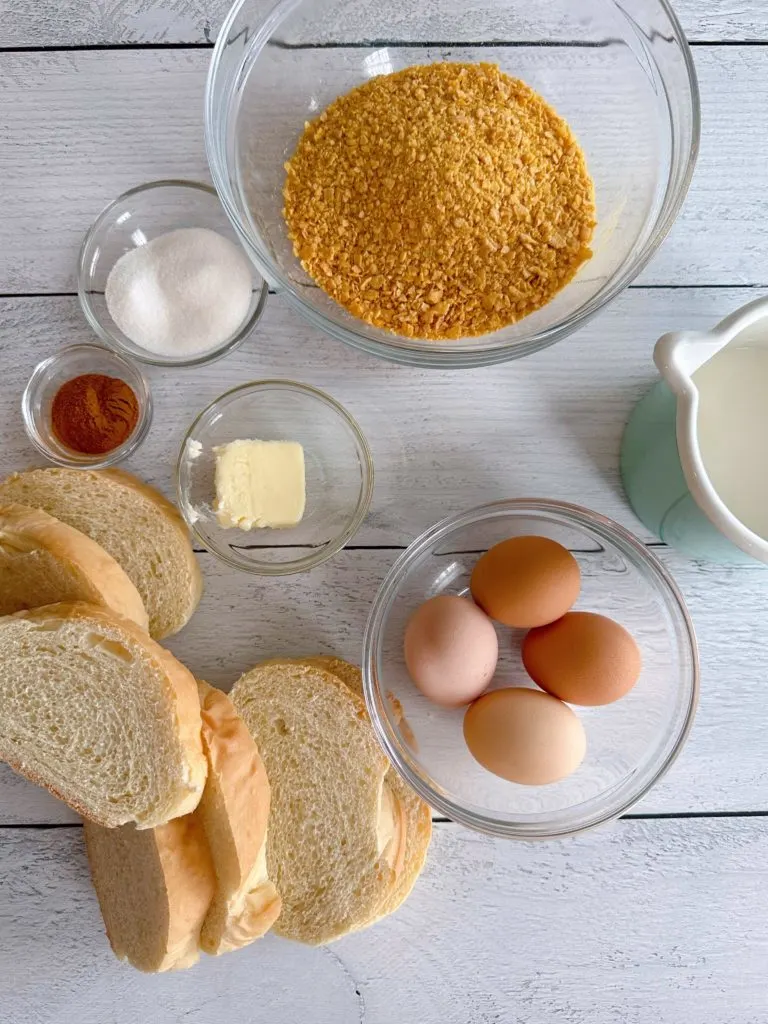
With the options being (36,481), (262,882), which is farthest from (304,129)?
(262,882)

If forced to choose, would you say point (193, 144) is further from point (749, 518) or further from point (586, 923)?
point (586, 923)

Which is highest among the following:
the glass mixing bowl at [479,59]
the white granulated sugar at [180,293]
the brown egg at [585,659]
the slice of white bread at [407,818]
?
the glass mixing bowl at [479,59]

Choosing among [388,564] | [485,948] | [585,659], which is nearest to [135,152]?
[388,564]

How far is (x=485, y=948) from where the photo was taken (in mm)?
1024

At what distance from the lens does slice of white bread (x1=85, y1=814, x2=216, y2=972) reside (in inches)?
35.2

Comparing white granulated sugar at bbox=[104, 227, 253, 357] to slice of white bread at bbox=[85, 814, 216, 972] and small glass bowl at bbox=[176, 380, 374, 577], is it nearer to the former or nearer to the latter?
small glass bowl at bbox=[176, 380, 374, 577]

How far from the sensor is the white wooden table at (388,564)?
994 millimetres

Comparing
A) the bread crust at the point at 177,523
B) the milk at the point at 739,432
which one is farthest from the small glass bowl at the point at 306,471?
the milk at the point at 739,432

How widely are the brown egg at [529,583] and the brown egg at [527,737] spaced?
3.5 inches

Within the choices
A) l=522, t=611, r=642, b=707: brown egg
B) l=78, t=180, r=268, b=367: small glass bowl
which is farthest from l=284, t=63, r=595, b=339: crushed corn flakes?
l=522, t=611, r=642, b=707: brown egg

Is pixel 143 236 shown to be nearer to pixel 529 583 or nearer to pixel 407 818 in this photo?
pixel 529 583

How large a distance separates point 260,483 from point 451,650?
324 mm

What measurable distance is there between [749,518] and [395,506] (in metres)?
0.42

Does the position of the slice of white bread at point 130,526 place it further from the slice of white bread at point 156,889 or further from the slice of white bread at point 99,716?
the slice of white bread at point 156,889
